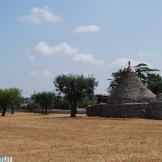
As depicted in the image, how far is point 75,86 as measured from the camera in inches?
2475

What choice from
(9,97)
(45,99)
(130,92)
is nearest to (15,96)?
(9,97)

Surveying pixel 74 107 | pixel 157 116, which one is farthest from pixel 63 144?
pixel 74 107

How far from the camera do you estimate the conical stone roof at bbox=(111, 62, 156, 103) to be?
190 feet

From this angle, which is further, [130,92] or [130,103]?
[130,92]

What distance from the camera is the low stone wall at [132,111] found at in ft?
175

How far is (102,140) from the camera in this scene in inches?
952

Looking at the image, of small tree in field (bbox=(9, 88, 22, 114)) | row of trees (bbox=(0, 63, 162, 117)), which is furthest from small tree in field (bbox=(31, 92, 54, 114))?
small tree in field (bbox=(9, 88, 22, 114))

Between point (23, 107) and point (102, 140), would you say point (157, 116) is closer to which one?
point (102, 140)

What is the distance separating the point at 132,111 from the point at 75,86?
33.4 feet

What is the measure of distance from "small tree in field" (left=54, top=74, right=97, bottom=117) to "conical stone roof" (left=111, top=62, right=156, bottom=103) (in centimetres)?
486

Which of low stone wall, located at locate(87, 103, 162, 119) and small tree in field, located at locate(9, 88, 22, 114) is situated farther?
small tree in field, located at locate(9, 88, 22, 114)

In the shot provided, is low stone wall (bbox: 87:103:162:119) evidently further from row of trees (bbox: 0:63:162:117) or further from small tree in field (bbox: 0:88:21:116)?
small tree in field (bbox: 0:88:21:116)

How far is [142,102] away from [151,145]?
36450mm

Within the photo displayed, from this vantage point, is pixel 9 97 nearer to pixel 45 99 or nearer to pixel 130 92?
pixel 45 99
